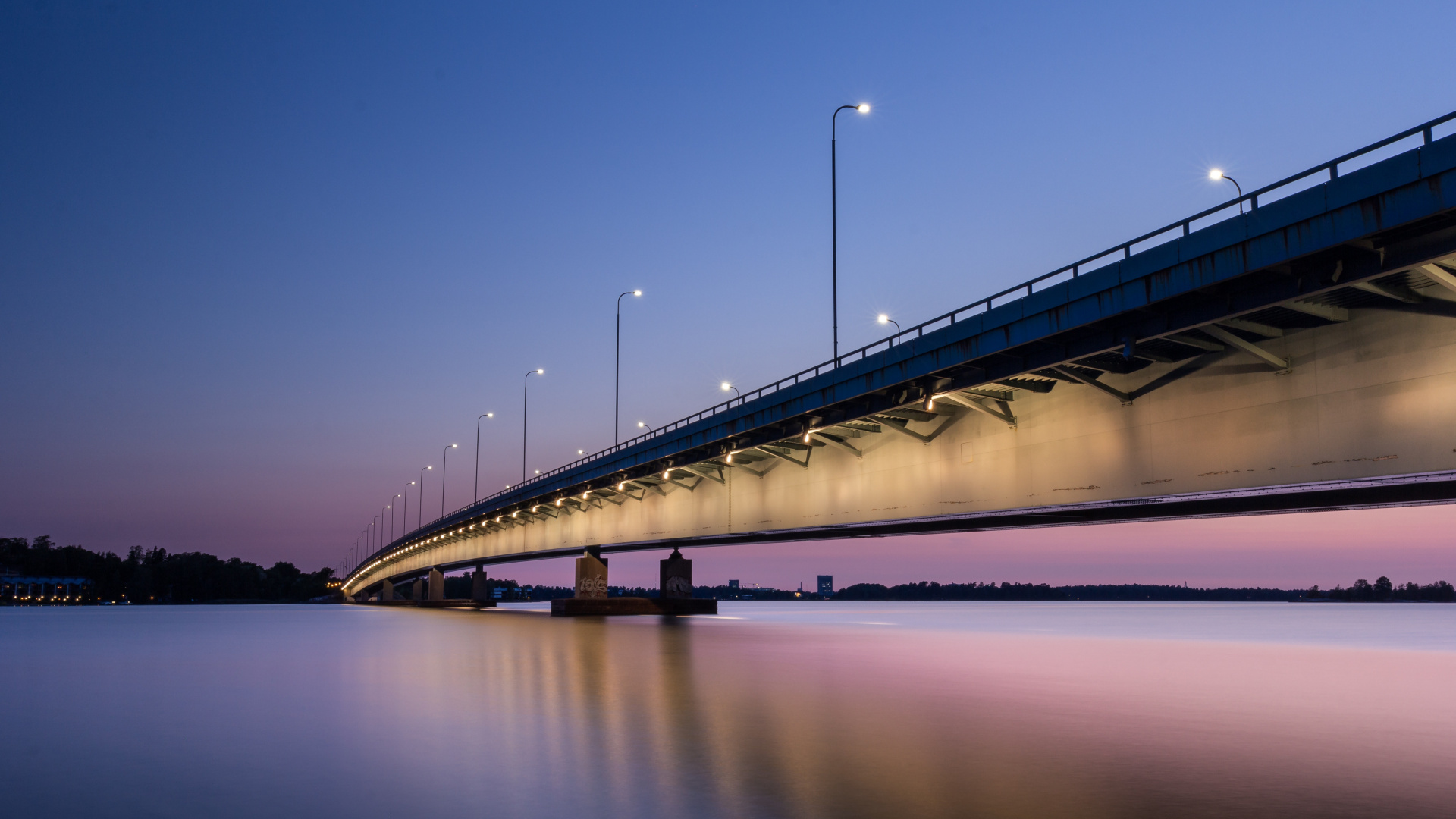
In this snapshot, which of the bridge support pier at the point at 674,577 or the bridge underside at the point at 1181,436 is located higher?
the bridge underside at the point at 1181,436

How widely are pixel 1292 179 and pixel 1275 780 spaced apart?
12582 millimetres

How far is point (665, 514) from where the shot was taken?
2352 inches

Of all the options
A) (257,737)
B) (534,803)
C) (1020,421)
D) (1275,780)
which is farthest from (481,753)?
(1020,421)

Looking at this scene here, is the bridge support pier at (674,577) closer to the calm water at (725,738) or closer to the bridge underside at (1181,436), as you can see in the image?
the bridge underside at (1181,436)

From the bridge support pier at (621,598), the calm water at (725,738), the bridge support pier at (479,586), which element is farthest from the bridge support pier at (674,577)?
the bridge support pier at (479,586)

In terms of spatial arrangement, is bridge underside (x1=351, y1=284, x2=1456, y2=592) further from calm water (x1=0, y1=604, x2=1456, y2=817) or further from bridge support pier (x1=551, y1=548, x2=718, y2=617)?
bridge support pier (x1=551, y1=548, x2=718, y2=617)

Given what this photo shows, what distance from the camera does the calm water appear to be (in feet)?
33.7

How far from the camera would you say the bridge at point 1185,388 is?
736 inches

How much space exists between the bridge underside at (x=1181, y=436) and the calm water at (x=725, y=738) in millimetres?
4751

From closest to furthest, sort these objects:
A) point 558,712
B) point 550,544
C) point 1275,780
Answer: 1. point 1275,780
2. point 558,712
3. point 550,544

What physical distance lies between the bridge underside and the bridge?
0.18 ft

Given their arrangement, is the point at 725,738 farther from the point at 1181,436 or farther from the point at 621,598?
the point at 621,598

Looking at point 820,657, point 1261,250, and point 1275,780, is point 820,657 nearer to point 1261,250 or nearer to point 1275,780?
point 1261,250

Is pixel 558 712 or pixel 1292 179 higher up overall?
pixel 1292 179
